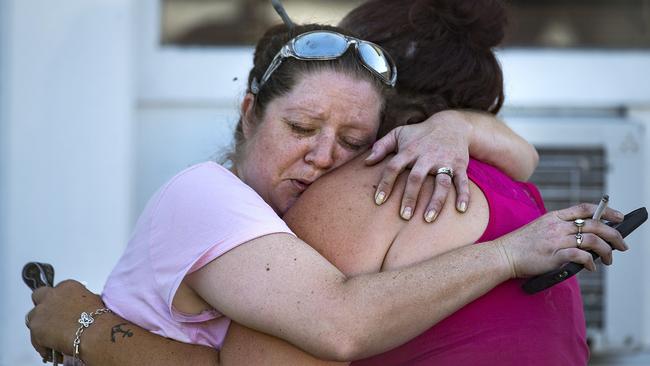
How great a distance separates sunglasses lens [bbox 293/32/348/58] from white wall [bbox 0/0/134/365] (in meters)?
1.86

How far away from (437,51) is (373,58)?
0.55 feet

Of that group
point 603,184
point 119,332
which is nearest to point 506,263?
point 119,332

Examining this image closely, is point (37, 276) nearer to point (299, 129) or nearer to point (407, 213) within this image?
point (299, 129)

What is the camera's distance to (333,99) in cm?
220

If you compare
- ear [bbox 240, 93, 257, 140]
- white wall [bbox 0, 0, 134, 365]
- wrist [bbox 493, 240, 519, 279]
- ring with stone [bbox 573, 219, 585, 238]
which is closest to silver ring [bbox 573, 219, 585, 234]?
ring with stone [bbox 573, 219, 585, 238]

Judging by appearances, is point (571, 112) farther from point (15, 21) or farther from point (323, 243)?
point (323, 243)

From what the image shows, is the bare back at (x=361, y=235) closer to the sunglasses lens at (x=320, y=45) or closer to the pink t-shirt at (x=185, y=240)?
the pink t-shirt at (x=185, y=240)

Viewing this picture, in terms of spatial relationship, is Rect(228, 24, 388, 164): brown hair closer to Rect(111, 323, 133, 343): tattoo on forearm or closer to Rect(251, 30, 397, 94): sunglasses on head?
Rect(251, 30, 397, 94): sunglasses on head

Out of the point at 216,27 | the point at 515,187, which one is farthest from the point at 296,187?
the point at 216,27

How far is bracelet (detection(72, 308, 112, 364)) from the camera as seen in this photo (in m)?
2.21

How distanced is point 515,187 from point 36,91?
2.28m

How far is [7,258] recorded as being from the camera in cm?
397

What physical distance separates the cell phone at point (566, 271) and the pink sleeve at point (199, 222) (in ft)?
1.47

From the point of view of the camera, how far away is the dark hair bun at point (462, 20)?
2.36 m
